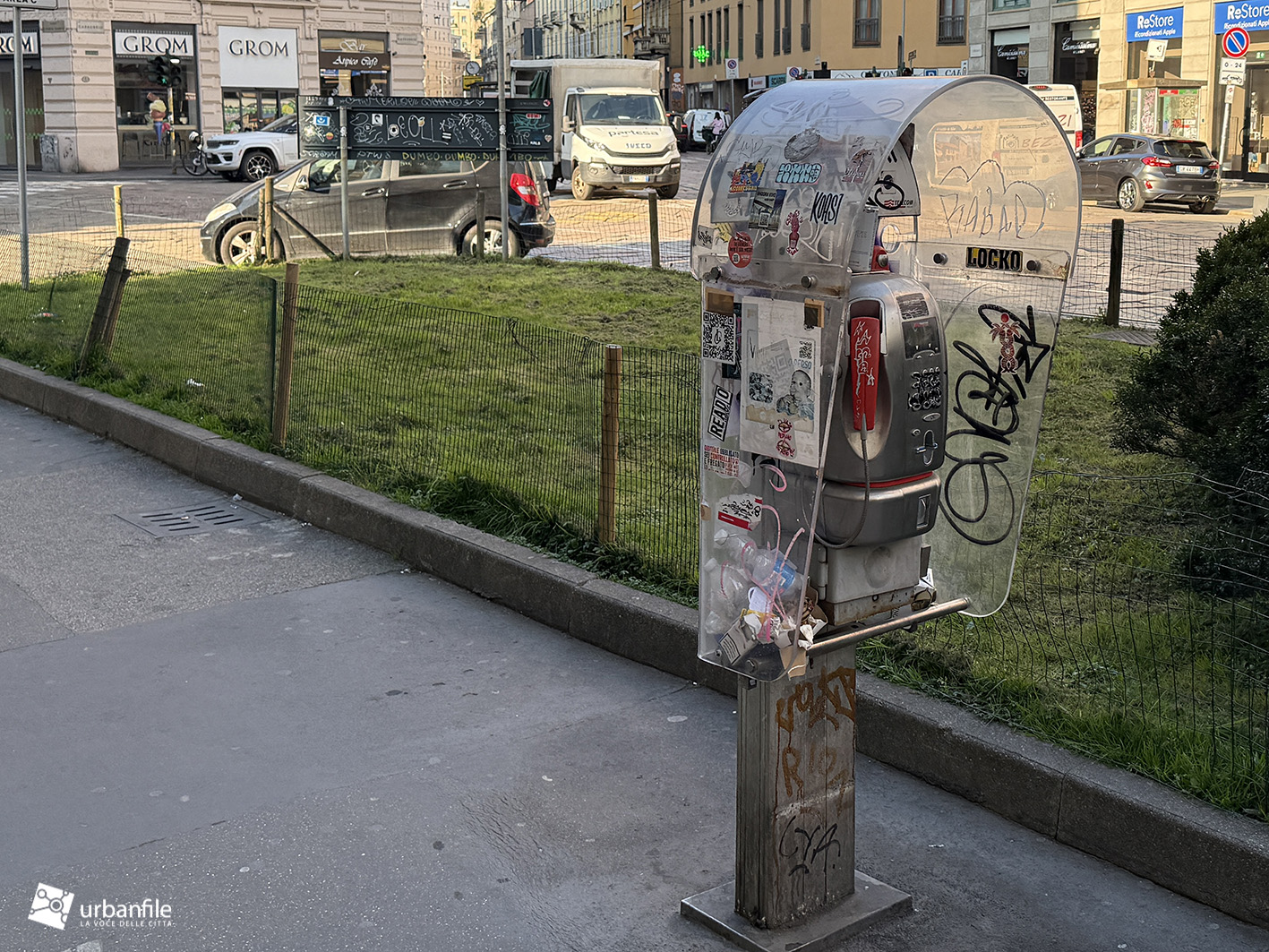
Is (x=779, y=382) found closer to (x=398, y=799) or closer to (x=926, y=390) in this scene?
(x=926, y=390)

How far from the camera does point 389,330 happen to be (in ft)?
31.4

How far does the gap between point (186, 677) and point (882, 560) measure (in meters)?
2.97

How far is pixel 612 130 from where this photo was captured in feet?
95.3

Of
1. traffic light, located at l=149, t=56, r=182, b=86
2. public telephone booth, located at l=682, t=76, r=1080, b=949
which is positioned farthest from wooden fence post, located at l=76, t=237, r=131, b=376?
traffic light, located at l=149, t=56, r=182, b=86

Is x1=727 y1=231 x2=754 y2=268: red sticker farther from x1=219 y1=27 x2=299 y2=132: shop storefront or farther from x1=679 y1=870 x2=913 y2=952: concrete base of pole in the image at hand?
x1=219 y1=27 x2=299 y2=132: shop storefront

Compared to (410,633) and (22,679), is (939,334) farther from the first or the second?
(22,679)

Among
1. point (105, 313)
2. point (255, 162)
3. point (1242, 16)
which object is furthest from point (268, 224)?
point (1242, 16)

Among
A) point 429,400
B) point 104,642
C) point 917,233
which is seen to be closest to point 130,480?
point 429,400

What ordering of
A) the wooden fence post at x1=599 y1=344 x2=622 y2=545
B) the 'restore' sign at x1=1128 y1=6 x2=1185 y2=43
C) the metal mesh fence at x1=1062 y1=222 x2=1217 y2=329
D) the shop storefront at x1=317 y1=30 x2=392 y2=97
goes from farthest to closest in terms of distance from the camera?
the shop storefront at x1=317 y1=30 x2=392 y2=97 < the 'restore' sign at x1=1128 y1=6 x2=1185 y2=43 < the metal mesh fence at x1=1062 y1=222 x2=1217 y2=329 < the wooden fence post at x1=599 y1=344 x2=622 y2=545

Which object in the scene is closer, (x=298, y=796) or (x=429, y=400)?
(x=298, y=796)

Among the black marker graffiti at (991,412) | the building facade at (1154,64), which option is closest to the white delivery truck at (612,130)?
the building facade at (1154,64)

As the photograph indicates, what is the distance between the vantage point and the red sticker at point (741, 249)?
11.2ft

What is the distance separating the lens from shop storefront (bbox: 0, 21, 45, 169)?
134 ft

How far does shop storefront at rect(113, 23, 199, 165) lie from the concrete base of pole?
4115 centimetres
